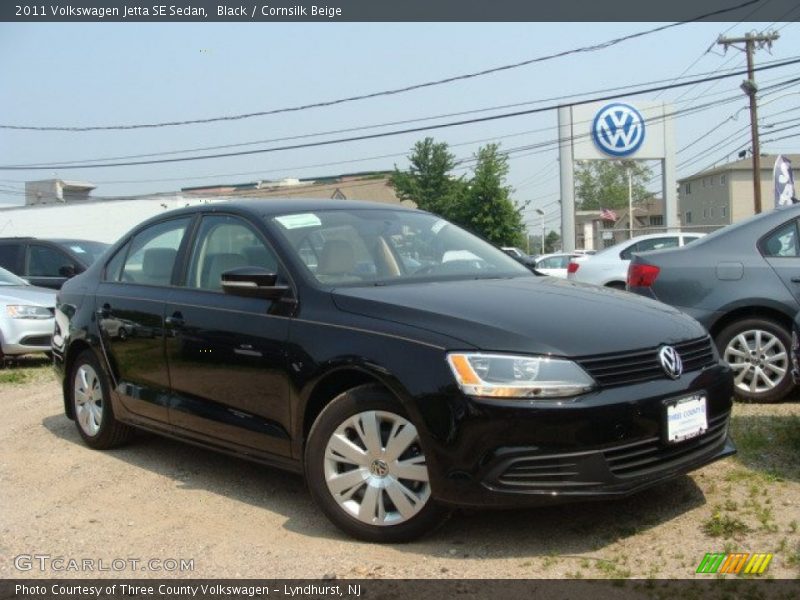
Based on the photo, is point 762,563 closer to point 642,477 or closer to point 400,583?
point 642,477

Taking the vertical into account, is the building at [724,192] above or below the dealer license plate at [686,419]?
above

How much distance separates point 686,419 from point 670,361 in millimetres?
260

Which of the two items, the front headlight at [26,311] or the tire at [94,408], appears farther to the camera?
the front headlight at [26,311]

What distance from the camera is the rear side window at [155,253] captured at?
5094 mm

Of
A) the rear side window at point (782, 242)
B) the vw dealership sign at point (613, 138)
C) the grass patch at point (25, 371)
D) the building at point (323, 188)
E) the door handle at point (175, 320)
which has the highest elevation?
the building at point (323, 188)

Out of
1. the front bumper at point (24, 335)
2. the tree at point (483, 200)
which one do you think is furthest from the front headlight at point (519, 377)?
the tree at point (483, 200)

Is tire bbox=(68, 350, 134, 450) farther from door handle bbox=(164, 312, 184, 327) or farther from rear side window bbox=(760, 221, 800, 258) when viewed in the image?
rear side window bbox=(760, 221, 800, 258)

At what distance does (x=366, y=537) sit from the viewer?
145 inches

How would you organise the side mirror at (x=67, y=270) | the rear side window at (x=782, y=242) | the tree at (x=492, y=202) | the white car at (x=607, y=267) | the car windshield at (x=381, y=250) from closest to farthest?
the car windshield at (x=381, y=250)
the rear side window at (x=782, y=242)
the side mirror at (x=67, y=270)
the white car at (x=607, y=267)
the tree at (x=492, y=202)

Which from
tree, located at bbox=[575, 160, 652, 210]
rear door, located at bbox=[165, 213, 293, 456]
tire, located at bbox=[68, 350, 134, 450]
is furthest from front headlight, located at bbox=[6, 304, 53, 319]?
tree, located at bbox=[575, 160, 652, 210]

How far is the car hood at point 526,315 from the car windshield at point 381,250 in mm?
218

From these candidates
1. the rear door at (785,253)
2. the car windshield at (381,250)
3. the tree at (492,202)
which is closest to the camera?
the car windshield at (381,250)

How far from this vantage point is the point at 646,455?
3496 mm

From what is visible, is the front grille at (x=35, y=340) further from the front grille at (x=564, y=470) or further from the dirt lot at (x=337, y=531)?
the front grille at (x=564, y=470)
